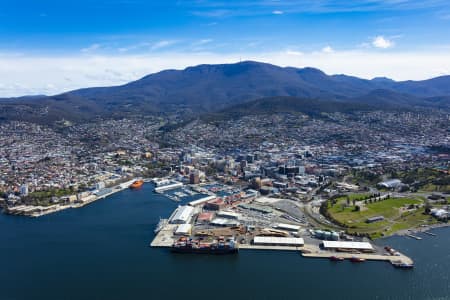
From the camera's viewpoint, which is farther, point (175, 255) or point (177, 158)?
point (177, 158)

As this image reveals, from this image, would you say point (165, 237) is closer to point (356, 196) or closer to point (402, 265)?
point (402, 265)

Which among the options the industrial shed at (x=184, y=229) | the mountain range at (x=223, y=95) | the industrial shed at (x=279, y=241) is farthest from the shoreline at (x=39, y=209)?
the mountain range at (x=223, y=95)

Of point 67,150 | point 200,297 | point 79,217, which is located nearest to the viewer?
point 200,297

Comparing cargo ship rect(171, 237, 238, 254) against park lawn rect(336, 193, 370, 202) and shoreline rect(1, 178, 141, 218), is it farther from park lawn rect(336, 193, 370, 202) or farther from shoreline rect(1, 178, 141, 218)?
shoreline rect(1, 178, 141, 218)

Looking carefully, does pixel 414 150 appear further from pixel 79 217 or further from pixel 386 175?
pixel 79 217

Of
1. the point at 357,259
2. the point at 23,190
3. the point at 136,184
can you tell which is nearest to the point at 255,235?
the point at 357,259

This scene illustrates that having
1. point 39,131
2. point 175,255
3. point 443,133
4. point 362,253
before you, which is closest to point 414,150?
point 443,133
